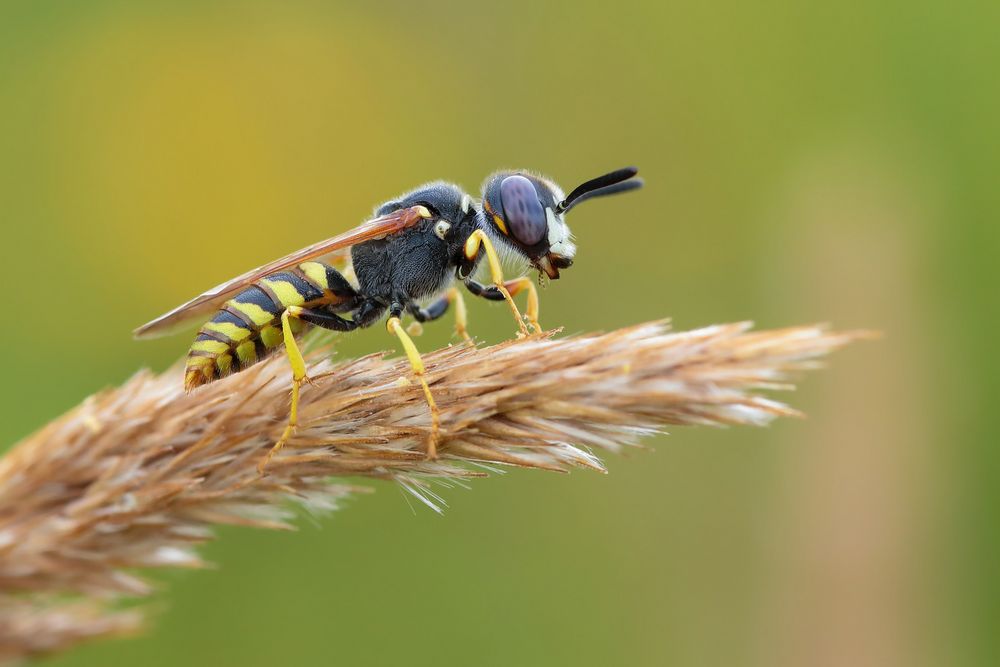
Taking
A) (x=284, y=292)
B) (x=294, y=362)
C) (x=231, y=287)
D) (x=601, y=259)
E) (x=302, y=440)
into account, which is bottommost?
(x=601, y=259)

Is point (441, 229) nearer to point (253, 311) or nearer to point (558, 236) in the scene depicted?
point (558, 236)

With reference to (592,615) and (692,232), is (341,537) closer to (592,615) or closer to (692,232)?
(592,615)

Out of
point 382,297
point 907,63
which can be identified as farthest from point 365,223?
point 907,63

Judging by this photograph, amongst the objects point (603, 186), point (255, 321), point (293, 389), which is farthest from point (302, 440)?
point (603, 186)

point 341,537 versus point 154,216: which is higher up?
point 154,216

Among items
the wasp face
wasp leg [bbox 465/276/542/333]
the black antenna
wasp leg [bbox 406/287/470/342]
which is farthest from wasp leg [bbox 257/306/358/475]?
the black antenna

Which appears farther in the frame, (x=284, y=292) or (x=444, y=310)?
(x=444, y=310)
